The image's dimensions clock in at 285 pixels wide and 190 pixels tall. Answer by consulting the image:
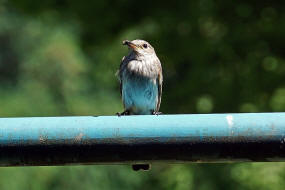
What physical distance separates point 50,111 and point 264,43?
14.5ft

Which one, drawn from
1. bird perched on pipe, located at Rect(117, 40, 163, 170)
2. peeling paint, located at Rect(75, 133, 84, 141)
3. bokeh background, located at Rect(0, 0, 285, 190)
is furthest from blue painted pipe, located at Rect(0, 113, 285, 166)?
bokeh background, located at Rect(0, 0, 285, 190)

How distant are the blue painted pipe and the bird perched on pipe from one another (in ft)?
13.7

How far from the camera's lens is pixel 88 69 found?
13.5 m

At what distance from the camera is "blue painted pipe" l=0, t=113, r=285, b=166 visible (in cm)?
256

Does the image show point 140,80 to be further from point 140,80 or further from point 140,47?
point 140,47

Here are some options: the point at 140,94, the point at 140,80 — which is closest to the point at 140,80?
the point at 140,80

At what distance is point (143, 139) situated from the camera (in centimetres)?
256

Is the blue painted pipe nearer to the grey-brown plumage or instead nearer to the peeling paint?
the peeling paint

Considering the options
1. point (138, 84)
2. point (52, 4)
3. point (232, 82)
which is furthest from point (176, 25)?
point (138, 84)

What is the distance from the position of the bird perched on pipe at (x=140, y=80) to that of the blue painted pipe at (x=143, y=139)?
4.17m

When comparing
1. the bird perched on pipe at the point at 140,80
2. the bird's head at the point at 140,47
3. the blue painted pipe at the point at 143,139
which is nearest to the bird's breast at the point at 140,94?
the bird perched on pipe at the point at 140,80

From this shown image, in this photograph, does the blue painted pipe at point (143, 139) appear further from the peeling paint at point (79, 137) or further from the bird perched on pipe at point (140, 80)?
the bird perched on pipe at point (140, 80)

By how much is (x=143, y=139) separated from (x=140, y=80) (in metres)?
4.51

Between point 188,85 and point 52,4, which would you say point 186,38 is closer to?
point 188,85
